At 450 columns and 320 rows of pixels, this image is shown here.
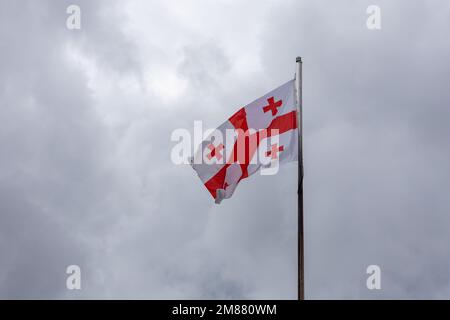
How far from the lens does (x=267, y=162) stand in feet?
83.3

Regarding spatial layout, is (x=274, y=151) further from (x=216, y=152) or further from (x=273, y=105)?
(x=216, y=152)

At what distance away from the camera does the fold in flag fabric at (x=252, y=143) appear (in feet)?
83.5

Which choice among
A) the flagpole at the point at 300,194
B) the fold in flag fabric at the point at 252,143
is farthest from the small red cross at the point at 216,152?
the flagpole at the point at 300,194

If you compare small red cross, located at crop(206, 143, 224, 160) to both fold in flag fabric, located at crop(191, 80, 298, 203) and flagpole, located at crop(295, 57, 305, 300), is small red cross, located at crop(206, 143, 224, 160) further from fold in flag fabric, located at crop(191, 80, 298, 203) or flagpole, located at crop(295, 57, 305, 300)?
flagpole, located at crop(295, 57, 305, 300)

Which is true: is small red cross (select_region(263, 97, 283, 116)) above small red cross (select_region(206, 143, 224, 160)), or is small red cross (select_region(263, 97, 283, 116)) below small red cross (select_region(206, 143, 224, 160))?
above

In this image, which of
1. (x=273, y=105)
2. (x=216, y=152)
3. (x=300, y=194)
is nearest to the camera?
(x=300, y=194)

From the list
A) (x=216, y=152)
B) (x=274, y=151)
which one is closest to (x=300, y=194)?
(x=274, y=151)

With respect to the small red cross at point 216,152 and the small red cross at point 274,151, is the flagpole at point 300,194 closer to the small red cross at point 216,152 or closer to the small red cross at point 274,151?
the small red cross at point 274,151

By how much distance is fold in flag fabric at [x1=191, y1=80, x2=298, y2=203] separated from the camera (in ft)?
83.5

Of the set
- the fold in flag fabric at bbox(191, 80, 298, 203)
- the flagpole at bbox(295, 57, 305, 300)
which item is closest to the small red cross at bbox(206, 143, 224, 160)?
the fold in flag fabric at bbox(191, 80, 298, 203)

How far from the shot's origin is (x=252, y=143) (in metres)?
26.2
